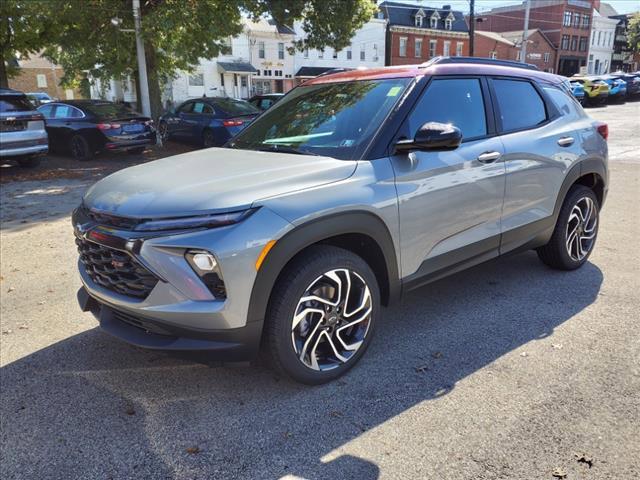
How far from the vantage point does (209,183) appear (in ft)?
9.39

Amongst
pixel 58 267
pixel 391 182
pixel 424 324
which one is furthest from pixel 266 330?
pixel 58 267

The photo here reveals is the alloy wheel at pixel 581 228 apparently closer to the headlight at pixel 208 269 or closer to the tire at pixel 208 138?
the headlight at pixel 208 269

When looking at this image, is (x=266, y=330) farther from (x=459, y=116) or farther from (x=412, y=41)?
(x=412, y=41)

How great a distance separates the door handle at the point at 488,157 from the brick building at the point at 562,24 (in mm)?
68714

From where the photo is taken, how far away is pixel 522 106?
4266 mm

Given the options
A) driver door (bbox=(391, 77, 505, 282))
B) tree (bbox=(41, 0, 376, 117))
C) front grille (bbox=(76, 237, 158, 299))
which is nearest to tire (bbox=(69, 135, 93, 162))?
tree (bbox=(41, 0, 376, 117))

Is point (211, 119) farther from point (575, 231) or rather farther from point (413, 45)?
point (413, 45)

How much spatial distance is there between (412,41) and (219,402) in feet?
178

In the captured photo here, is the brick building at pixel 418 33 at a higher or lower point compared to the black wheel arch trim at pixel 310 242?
higher

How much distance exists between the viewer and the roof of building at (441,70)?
3612 millimetres

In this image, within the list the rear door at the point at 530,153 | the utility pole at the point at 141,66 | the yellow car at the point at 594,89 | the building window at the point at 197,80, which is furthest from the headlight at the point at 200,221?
the building window at the point at 197,80

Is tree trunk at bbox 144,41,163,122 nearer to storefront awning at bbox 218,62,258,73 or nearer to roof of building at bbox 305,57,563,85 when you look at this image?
roof of building at bbox 305,57,563,85

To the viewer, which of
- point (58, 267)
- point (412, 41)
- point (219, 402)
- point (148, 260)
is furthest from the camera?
point (412, 41)

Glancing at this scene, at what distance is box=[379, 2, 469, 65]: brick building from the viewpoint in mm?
51312
